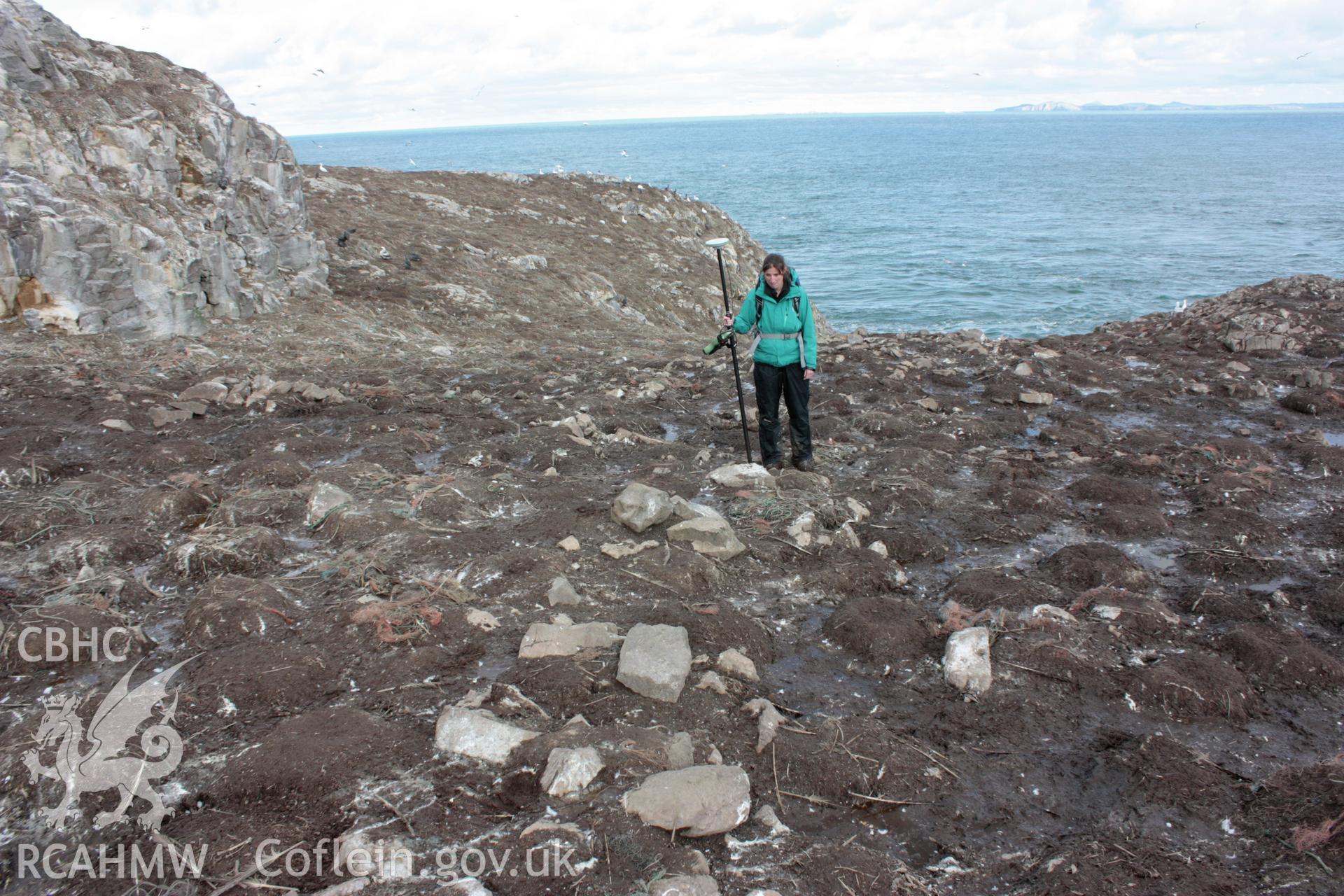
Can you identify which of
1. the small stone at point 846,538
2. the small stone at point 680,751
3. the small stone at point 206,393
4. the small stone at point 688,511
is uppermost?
the small stone at point 206,393

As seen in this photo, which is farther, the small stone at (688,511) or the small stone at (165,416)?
the small stone at (165,416)

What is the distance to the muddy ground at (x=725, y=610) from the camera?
3.15 metres

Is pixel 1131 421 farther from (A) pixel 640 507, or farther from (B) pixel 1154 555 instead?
(A) pixel 640 507

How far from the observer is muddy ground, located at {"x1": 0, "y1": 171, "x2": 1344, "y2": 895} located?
315 centimetres

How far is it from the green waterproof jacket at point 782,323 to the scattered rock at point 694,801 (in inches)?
172

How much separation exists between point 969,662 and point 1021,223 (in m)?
47.6

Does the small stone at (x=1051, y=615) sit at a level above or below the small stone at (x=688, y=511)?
below

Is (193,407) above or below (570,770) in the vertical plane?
above

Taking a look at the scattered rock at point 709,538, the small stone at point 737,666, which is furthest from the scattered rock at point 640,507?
the small stone at point 737,666

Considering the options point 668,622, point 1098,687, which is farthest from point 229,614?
point 1098,687

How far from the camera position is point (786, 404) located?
718 centimetres

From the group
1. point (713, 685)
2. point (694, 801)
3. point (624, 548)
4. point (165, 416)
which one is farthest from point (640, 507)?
point (165, 416)

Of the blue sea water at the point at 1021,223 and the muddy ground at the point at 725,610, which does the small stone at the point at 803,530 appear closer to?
the muddy ground at the point at 725,610

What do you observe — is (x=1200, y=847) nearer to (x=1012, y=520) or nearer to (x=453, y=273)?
(x=1012, y=520)
